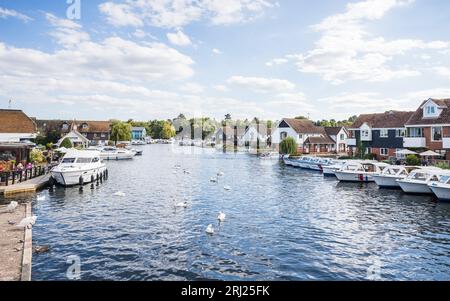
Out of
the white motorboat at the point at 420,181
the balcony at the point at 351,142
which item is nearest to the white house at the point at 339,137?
the balcony at the point at 351,142

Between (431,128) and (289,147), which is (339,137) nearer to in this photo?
(289,147)

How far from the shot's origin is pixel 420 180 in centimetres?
3566

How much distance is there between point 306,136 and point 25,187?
78.2 meters

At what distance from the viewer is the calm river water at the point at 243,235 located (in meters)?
15.9

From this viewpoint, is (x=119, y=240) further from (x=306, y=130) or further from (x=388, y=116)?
(x=306, y=130)

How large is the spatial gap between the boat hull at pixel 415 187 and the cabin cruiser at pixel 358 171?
25.4 ft

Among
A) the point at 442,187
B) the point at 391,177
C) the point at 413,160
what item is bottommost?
the point at 442,187

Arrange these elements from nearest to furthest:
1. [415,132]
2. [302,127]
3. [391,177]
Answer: [391,177]
[415,132]
[302,127]

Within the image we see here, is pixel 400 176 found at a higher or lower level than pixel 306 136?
lower

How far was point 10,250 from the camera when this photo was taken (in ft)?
51.9

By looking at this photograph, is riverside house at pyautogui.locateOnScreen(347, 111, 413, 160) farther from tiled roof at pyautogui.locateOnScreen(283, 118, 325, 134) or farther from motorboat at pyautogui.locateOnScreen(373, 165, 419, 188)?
tiled roof at pyautogui.locateOnScreen(283, 118, 325, 134)

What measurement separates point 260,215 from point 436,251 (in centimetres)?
1141

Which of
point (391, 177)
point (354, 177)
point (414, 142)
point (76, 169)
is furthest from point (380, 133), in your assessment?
point (76, 169)
